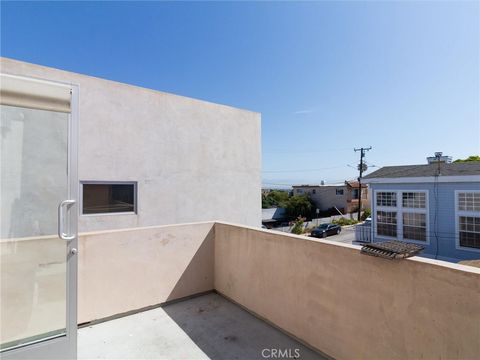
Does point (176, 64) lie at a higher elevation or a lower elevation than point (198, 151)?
higher

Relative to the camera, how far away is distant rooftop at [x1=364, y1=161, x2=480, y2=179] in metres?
10.0

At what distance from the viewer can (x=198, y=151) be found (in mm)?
5699

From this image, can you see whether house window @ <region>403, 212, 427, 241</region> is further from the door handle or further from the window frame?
the door handle

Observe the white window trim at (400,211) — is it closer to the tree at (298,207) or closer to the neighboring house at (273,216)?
the neighboring house at (273,216)

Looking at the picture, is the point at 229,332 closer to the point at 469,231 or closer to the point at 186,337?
the point at 186,337

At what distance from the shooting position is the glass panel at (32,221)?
6.58ft

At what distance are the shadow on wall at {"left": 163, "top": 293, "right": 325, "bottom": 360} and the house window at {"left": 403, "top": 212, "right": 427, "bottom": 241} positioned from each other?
11.3 m

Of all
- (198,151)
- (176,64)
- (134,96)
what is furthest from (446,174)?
(134,96)

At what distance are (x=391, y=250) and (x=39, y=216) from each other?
289 centimetres

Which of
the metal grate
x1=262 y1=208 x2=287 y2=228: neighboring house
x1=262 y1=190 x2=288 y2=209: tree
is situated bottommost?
x1=262 y1=208 x2=287 y2=228: neighboring house

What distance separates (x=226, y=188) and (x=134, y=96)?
2.89 metres

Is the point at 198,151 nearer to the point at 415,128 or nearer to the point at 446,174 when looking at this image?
the point at 446,174

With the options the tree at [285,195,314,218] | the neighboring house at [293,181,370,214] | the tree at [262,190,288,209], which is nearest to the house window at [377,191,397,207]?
the tree at [285,195,314,218]

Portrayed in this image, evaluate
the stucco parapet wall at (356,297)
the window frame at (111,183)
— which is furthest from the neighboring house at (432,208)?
the window frame at (111,183)
